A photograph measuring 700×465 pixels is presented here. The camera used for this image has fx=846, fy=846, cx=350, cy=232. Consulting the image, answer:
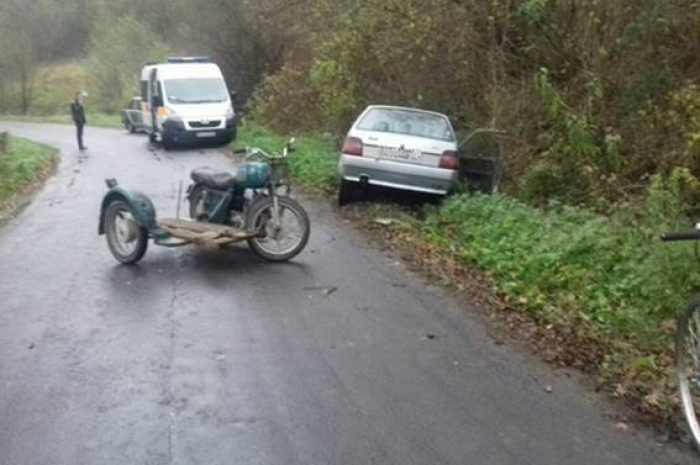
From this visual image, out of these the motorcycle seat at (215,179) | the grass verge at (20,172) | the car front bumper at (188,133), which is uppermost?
the motorcycle seat at (215,179)

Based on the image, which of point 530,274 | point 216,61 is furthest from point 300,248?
point 216,61

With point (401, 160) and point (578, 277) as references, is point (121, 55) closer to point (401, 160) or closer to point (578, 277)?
point (401, 160)

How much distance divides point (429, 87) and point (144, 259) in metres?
8.64

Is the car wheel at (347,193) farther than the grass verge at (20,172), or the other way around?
the grass verge at (20,172)

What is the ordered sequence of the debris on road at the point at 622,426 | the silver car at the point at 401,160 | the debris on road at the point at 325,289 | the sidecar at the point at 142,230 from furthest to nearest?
the silver car at the point at 401,160
the sidecar at the point at 142,230
the debris on road at the point at 325,289
the debris on road at the point at 622,426

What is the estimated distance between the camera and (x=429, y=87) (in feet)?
55.8

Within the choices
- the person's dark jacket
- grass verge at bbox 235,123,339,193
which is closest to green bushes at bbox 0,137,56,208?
the person's dark jacket

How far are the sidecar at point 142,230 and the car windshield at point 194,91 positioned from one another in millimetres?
17386

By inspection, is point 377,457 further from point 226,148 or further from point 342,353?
point 226,148

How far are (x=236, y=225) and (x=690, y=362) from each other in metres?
6.13

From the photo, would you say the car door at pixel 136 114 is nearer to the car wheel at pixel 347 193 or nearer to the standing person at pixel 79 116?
the standing person at pixel 79 116

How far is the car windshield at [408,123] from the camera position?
1367 cm

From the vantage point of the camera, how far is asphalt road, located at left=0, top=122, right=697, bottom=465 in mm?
4945

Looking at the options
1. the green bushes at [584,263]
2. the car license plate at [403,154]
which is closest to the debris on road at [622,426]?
the green bushes at [584,263]
